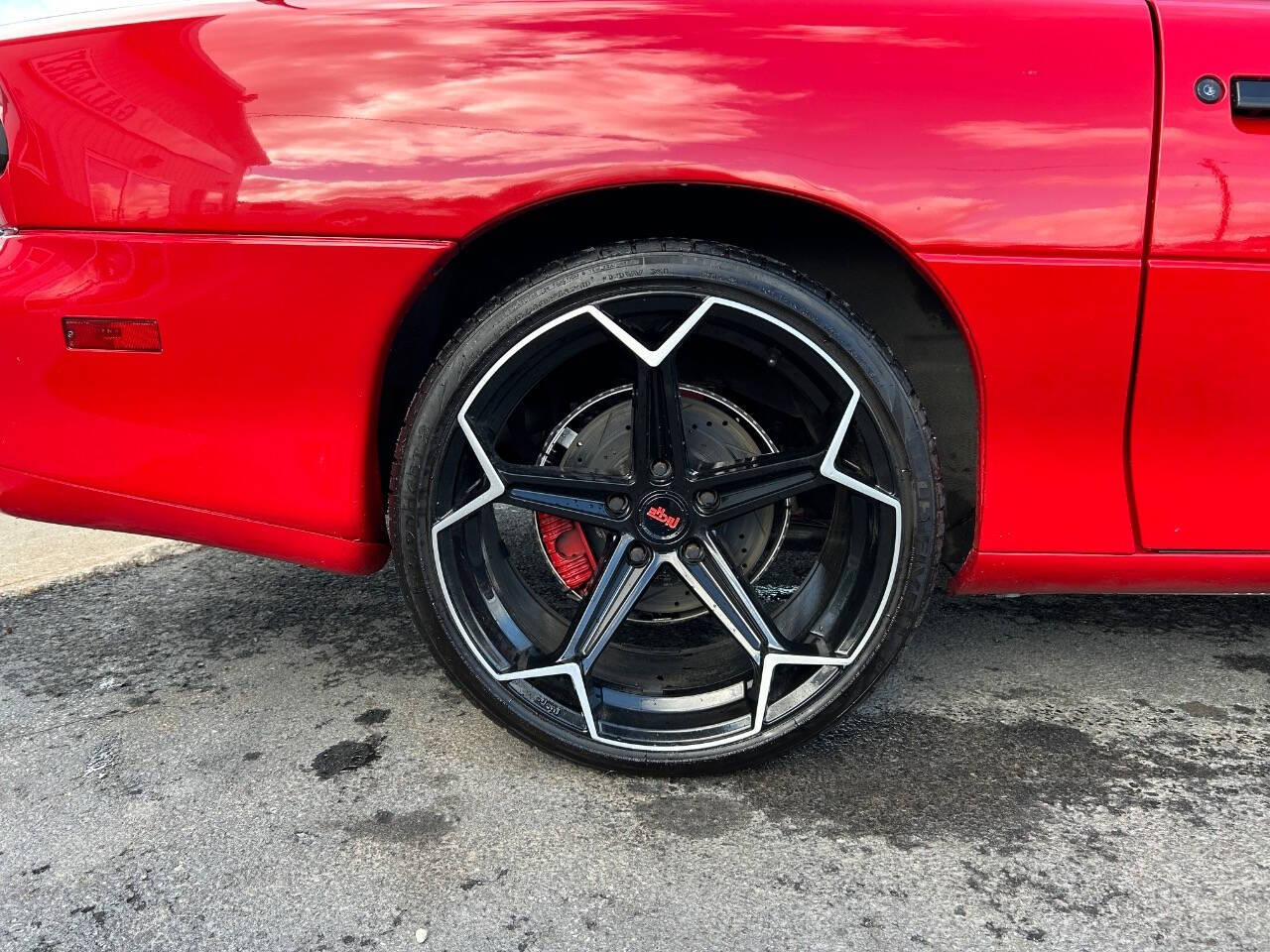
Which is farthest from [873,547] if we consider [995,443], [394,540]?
[394,540]

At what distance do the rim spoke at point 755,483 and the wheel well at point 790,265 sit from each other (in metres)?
0.28

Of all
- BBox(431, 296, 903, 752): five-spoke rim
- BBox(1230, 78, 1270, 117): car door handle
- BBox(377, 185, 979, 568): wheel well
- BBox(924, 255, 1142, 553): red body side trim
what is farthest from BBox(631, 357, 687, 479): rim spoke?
BBox(1230, 78, 1270, 117): car door handle

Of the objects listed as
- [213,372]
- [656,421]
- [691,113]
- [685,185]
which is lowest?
[656,421]

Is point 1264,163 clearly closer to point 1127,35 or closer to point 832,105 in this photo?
point 1127,35

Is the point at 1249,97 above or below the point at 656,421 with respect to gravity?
above

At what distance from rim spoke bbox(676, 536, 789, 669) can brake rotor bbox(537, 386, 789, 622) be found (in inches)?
3.1

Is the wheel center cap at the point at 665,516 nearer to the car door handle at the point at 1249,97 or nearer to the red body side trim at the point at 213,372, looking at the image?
the red body side trim at the point at 213,372

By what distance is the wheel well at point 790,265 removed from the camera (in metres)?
1.73

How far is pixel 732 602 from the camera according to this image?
1.71m

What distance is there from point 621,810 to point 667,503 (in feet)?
1.74

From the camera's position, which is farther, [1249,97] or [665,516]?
[665,516]

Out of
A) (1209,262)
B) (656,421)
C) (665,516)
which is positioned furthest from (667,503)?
(1209,262)

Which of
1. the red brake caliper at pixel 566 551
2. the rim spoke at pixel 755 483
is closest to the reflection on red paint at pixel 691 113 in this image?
the rim spoke at pixel 755 483

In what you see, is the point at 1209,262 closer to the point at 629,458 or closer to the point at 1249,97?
the point at 1249,97
